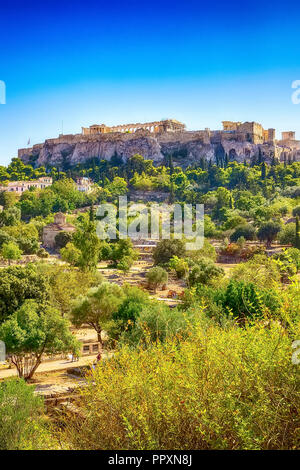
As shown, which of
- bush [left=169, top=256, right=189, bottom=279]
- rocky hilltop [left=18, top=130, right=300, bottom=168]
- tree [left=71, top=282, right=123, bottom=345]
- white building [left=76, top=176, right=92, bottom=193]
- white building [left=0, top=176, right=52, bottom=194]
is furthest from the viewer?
rocky hilltop [left=18, top=130, right=300, bottom=168]

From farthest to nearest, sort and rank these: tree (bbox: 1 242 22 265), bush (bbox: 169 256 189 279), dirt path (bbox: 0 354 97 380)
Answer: tree (bbox: 1 242 22 265) → bush (bbox: 169 256 189 279) → dirt path (bbox: 0 354 97 380)

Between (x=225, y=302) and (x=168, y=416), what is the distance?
42.9ft

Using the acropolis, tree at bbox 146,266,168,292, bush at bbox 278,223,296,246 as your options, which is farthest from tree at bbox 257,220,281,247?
the acropolis

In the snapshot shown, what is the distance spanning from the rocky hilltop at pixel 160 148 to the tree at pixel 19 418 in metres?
79.4

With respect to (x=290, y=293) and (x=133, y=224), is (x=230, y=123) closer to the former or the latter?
(x=133, y=224)

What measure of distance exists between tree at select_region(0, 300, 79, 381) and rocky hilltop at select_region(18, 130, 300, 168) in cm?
7420

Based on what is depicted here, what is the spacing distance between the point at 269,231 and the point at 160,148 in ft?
163

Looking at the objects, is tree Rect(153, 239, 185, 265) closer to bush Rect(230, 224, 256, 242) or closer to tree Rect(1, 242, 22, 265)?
bush Rect(230, 224, 256, 242)

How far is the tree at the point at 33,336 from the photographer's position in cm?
1502

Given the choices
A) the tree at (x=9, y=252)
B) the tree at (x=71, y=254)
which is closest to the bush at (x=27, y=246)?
the tree at (x=9, y=252)

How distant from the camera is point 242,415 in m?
6.62

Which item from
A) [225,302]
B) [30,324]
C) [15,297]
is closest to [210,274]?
[225,302]

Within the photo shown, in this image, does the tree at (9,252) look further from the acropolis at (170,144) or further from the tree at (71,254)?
the acropolis at (170,144)

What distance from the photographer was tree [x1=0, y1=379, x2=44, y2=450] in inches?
319
